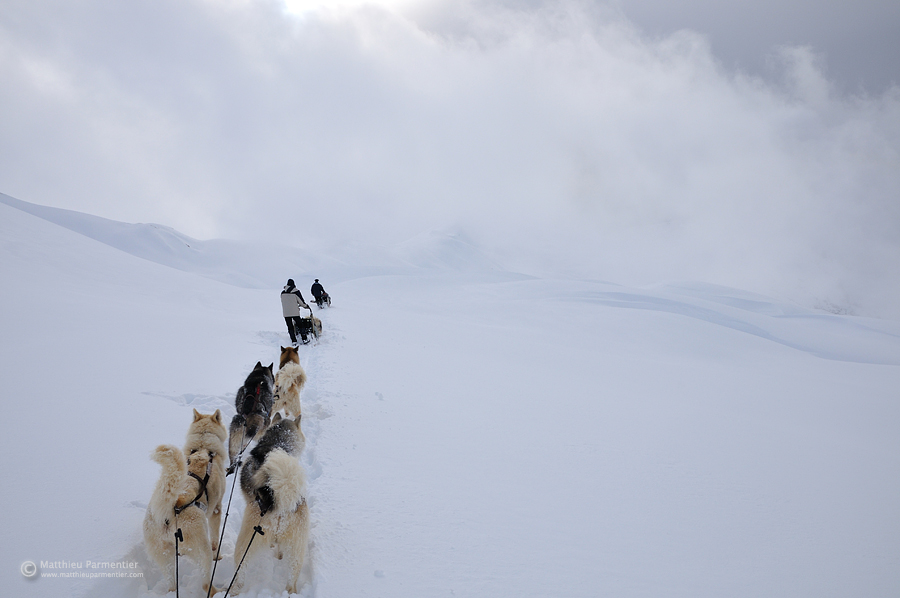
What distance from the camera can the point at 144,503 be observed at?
2904 mm

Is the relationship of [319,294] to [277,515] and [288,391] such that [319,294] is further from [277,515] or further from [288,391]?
[277,515]

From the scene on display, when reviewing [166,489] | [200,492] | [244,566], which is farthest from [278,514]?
[166,489]

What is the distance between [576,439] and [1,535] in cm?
536

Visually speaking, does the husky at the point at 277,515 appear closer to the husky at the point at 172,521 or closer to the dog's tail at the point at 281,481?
the dog's tail at the point at 281,481

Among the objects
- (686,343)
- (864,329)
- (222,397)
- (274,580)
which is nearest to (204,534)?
(274,580)

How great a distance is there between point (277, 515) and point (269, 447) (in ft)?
2.58

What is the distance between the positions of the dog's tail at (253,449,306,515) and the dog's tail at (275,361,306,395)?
2649 mm

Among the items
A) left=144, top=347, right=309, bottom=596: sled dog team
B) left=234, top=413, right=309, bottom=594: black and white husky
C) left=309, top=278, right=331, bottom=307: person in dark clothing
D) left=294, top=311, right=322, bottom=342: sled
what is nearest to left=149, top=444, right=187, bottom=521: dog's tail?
left=144, top=347, right=309, bottom=596: sled dog team

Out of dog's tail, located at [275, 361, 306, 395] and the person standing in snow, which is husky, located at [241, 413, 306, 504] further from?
the person standing in snow

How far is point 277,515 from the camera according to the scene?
7.92ft

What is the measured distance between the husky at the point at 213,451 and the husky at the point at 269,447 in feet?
0.61

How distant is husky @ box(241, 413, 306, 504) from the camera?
261cm

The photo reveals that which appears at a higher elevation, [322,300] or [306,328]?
[322,300]

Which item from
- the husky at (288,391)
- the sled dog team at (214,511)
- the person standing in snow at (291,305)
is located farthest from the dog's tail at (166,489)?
the person standing in snow at (291,305)
